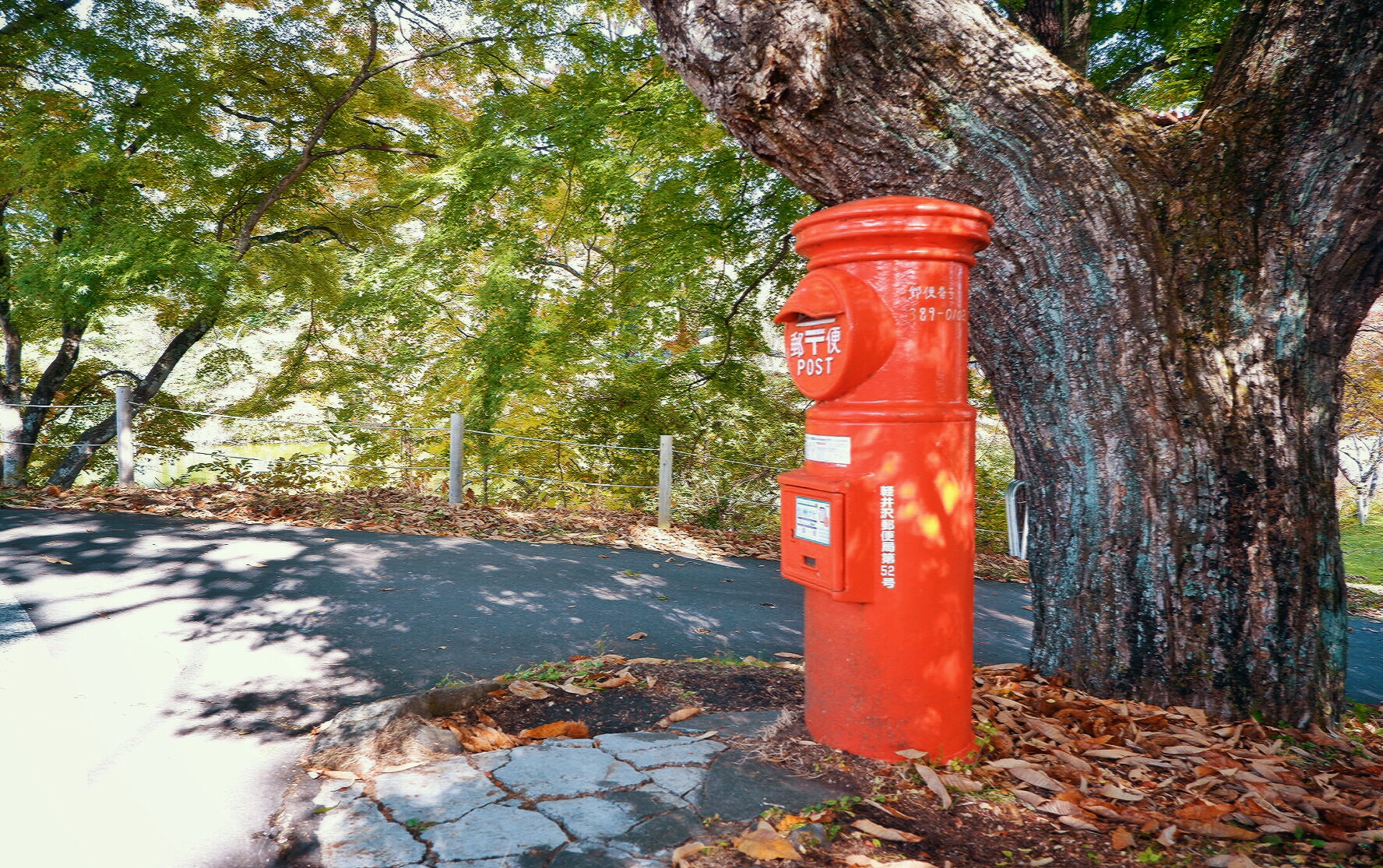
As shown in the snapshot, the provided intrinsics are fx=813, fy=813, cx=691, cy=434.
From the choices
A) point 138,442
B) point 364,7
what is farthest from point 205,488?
point 364,7

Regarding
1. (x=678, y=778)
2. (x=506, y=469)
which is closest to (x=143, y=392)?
→ (x=506, y=469)

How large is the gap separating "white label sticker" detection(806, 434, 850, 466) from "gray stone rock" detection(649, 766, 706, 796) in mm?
1219

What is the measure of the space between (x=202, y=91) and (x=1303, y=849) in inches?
497

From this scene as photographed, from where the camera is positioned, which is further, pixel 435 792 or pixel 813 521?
pixel 813 521

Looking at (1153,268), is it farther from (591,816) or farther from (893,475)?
(591,816)

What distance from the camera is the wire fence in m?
11.5

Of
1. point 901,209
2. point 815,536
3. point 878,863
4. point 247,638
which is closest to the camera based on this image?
point 878,863

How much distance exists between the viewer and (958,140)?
3703 mm

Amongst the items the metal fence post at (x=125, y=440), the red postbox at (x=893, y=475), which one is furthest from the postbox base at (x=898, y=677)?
the metal fence post at (x=125, y=440)

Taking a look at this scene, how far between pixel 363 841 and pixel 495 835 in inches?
15.9

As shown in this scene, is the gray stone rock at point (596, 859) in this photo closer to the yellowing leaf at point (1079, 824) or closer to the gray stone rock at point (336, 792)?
the gray stone rock at point (336, 792)

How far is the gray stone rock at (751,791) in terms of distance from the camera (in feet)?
8.71

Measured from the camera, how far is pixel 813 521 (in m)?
3.02

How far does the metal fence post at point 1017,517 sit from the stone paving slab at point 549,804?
1886 millimetres
